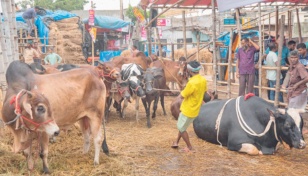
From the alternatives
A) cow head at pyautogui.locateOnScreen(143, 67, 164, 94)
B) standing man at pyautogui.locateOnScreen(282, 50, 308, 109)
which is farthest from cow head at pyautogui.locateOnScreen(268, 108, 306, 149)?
cow head at pyautogui.locateOnScreen(143, 67, 164, 94)

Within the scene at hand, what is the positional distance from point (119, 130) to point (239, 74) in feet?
10.4

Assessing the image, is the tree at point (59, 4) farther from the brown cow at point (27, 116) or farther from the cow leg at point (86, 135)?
the brown cow at point (27, 116)

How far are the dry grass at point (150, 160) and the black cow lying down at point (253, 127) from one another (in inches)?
7.5

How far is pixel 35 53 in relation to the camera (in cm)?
1312

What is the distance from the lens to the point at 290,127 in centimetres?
587

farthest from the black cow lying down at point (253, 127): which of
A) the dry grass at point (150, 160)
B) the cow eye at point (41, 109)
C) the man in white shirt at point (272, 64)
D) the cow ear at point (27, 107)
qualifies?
the cow ear at point (27, 107)

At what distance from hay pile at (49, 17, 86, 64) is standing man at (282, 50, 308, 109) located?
38.7ft

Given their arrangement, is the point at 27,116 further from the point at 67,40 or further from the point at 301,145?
the point at 67,40

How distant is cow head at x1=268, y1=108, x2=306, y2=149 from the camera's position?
5793mm

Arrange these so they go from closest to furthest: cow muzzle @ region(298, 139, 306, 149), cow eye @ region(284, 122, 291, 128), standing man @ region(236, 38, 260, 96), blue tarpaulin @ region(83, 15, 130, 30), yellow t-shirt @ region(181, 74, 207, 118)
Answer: cow muzzle @ region(298, 139, 306, 149), cow eye @ region(284, 122, 291, 128), yellow t-shirt @ region(181, 74, 207, 118), standing man @ region(236, 38, 260, 96), blue tarpaulin @ region(83, 15, 130, 30)

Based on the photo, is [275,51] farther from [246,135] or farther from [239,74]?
[246,135]

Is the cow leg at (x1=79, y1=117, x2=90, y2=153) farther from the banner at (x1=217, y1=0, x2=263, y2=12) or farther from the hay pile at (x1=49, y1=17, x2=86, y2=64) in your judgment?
the hay pile at (x1=49, y1=17, x2=86, y2=64)

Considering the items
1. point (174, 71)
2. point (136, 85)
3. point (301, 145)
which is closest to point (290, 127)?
point (301, 145)

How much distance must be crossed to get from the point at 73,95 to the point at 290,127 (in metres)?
3.41
